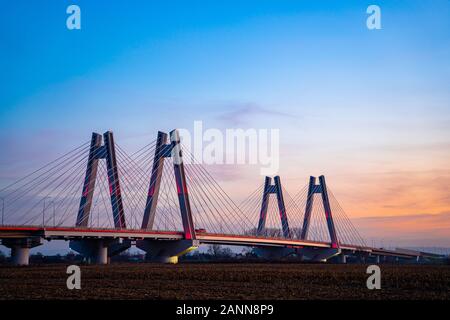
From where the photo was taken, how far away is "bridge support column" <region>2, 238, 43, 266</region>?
52500 mm

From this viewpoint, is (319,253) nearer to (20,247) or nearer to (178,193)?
(178,193)

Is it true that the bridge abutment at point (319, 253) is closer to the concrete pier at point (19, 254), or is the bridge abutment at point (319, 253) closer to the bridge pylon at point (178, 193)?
the bridge pylon at point (178, 193)

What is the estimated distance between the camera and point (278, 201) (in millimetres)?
100125

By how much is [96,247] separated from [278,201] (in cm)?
4510

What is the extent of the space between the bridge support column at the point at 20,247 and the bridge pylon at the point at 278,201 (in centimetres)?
4812

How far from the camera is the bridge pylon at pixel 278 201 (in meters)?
96.9

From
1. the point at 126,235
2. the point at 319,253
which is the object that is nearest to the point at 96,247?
the point at 126,235

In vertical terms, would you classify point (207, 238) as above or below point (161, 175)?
below

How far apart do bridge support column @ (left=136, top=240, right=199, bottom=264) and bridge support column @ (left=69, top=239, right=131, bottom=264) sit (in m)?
4.48

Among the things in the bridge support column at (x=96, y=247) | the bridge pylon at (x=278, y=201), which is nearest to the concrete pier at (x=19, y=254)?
the bridge support column at (x=96, y=247)
